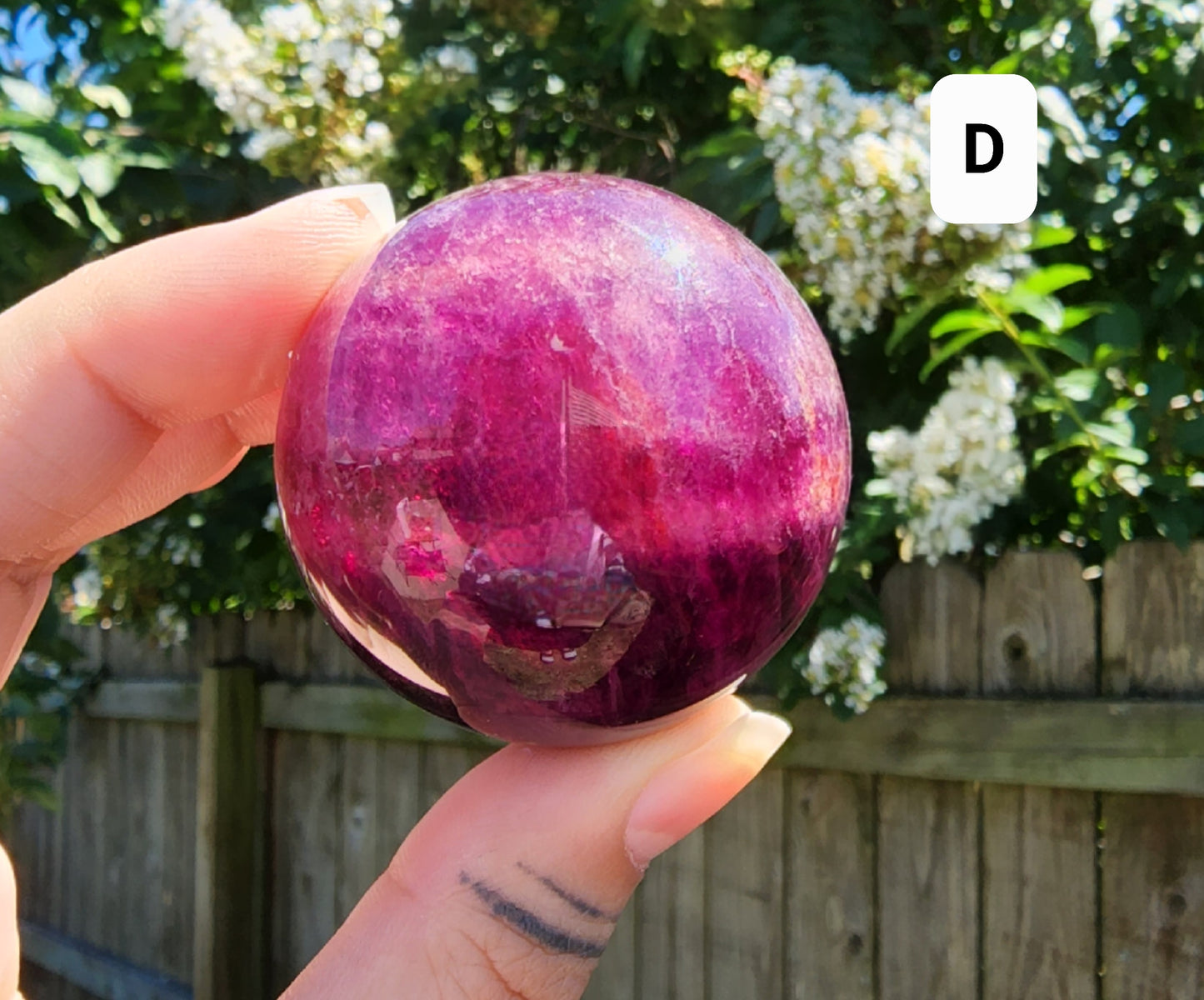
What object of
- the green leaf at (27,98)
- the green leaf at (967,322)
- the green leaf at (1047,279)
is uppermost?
the green leaf at (27,98)

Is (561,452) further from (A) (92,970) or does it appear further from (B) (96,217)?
(A) (92,970)

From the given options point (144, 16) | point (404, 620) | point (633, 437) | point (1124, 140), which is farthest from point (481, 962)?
point (144, 16)

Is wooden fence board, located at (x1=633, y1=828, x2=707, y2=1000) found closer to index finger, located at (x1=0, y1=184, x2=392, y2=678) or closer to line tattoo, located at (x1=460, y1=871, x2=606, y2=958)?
line tattoo, located at (x1=460, y1=871, x2=606, y2=958)

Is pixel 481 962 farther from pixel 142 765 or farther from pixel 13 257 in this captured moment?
pixel 142 765

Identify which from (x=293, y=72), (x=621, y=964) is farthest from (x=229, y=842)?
(x=293, y=72)

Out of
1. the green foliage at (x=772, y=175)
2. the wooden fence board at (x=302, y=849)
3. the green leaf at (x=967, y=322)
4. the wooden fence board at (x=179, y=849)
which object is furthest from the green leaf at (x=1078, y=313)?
the wooden fence board at (x=179, y=849)

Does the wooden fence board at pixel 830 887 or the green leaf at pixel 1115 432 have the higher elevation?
the green leaf at pixel 1115 432

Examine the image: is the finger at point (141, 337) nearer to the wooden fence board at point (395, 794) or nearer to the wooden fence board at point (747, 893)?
the wooden fence board at point (747, 893)
